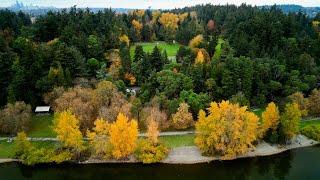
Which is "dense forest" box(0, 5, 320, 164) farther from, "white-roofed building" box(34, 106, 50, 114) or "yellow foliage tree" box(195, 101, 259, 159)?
"white-roofed building" box(34, 106, 50, 114)

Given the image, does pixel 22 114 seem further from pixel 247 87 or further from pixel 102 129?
pixel 247 87

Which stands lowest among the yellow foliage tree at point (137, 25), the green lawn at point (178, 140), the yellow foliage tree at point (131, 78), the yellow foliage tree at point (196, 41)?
the green lawn at point (178, 140)

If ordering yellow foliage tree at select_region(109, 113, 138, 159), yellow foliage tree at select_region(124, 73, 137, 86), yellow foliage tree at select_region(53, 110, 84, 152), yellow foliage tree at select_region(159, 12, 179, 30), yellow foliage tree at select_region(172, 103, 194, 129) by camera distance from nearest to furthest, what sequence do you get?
1. yellow foliage tree at select_region(109, 113, 138, 159)
2. yellow foliage tree at select_region(53, 110, 84, 152)
3. yellow foliage tree at select_region(172, 103, 194, 129)
4. yellow foliage tree at select_region(124, 73, 137, 86)
5. yellow foliage tree at select_region(159, 12, 179, 30)

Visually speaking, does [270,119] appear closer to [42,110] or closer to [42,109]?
[42,110]

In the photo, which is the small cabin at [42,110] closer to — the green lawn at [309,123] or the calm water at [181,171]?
the calm water at [181,171]

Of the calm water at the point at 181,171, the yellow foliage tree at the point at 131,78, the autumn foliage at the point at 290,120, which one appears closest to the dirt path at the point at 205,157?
the calm water at the point at 181,171

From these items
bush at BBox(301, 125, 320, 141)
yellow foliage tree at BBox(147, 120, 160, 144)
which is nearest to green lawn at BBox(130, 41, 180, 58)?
bush at BBox(301, 125, 320, 141)

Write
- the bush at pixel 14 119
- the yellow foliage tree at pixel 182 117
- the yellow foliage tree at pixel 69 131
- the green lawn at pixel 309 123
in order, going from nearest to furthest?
the yellow foliage tree at pixel 69 131 < the bush at pixel 14 119 < the yellow foliage tree at pixel 182 117 < the green lawn at pixel 309 123
